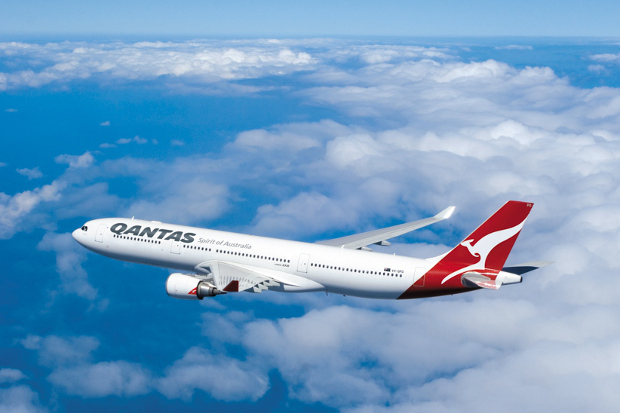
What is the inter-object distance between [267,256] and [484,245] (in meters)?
22.6

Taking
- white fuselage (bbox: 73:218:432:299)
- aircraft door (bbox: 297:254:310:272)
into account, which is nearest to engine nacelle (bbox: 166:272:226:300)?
white fuselage (bbox: 73:218:432:299)

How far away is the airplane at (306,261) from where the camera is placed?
4784 cm

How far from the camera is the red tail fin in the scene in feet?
150

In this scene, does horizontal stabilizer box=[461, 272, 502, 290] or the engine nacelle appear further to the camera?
the engine nacelle

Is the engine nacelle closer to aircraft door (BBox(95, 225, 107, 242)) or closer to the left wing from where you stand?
the left wing

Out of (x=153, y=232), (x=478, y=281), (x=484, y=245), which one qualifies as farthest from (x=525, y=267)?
(x=153, y=232)

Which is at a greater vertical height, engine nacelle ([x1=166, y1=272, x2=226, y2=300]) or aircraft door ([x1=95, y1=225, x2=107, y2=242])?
aircraft door ([x1=95, y1=225, x2=107, y2=242])

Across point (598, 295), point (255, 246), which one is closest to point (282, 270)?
point (255, 246)

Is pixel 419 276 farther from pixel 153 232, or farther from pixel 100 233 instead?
pixel 100 233

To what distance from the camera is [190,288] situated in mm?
51906

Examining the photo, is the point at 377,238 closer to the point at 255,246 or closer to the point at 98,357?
the point at 255,246

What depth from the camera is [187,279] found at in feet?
172

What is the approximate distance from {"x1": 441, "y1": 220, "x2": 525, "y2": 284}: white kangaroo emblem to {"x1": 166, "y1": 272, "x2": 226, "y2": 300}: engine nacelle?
23595 millimetres

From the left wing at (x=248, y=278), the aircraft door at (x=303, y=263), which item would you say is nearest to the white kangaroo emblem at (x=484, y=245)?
the aircraft door at (x=303, y=263)
